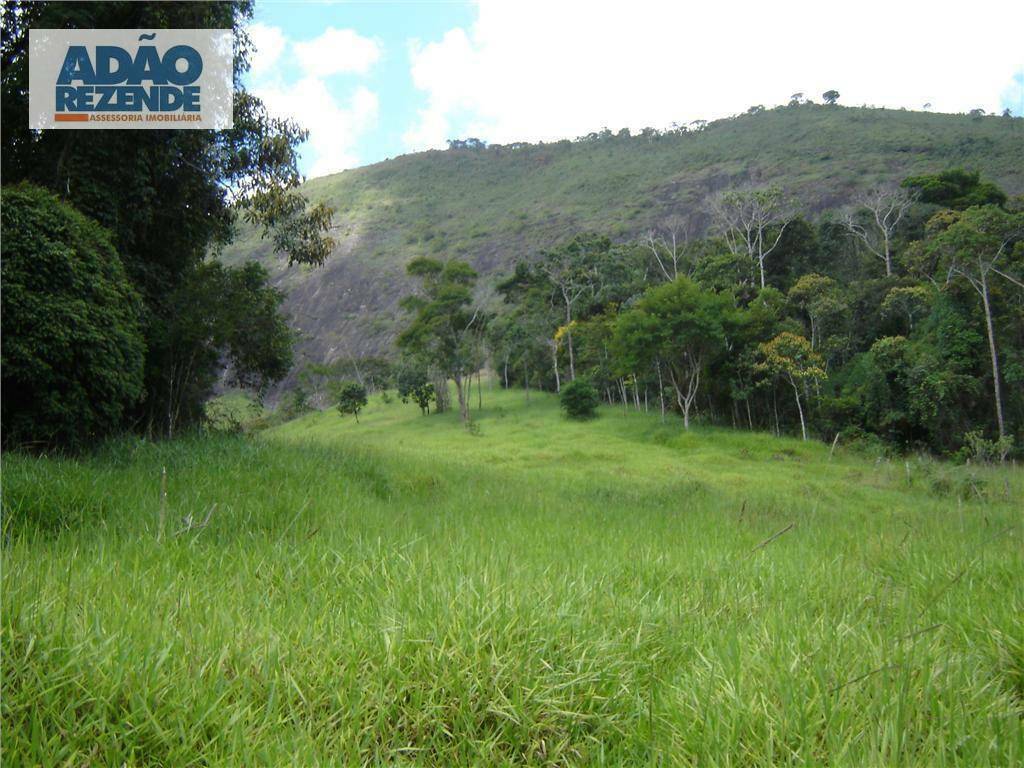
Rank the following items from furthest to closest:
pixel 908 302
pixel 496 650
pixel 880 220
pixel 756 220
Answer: pixel 756 220
pixel 880 220
pixel 908 302
pixel 496 650

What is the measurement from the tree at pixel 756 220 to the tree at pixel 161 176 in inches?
1125

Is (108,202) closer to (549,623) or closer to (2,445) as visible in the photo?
(2,445)

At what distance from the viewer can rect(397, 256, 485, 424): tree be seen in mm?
35125

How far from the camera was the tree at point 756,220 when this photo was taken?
35.8 meters

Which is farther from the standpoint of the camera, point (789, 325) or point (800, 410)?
point (789, 325)

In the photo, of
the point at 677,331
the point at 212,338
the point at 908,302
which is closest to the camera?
the point at 212,338

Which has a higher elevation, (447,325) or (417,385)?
(447,325)

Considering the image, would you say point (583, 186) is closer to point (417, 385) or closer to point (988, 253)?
point (417, 385)

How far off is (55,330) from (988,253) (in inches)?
1059

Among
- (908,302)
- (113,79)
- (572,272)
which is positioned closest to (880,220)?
(908,302)

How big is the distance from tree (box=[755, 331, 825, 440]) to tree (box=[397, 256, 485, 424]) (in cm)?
1588

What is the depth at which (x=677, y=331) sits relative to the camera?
93.0 ft

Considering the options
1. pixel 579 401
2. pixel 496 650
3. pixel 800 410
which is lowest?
pixel 800 410

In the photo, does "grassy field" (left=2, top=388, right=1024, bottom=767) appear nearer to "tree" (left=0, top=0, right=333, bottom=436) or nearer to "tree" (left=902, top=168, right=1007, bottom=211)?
"tree" (left=0, top=0, right=333, bottom=436)
